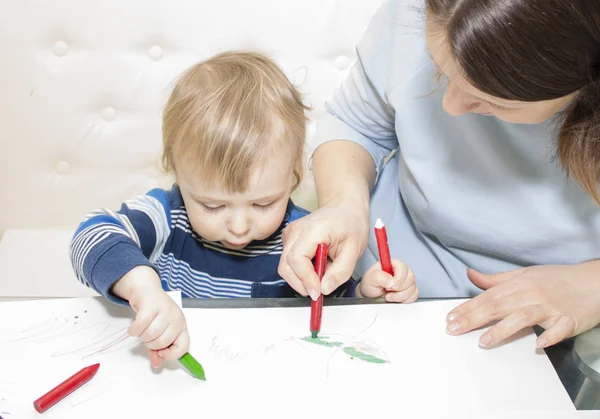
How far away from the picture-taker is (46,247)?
1.25m

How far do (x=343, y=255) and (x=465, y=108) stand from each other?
220 millimetres

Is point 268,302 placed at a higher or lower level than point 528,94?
lower

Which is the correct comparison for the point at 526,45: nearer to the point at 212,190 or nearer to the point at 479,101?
the point at 479,101

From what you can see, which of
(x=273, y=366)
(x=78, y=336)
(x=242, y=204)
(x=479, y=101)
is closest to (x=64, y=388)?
(x=78, y=336)

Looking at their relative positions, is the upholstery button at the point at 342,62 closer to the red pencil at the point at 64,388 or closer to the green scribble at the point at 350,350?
the green scribble at the point at 350,350

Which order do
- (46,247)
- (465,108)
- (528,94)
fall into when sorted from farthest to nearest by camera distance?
1. (46,247)
2. (465,108)
3. (528,94)

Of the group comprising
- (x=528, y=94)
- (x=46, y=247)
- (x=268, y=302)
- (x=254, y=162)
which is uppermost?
(x=528, y=94)

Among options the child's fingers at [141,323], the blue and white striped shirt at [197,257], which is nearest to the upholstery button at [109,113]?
the blue and white striped shirt at [197,257]

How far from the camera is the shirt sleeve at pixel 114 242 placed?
28.6 inches

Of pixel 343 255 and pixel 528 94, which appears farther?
pixel 343 255

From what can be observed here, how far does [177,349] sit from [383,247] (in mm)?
264

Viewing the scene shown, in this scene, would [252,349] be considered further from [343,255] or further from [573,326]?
[573,326]

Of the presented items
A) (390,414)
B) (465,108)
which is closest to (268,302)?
(390,414)

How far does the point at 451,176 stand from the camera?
0.89m
